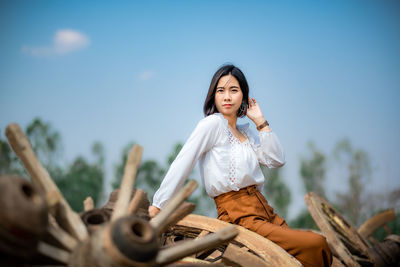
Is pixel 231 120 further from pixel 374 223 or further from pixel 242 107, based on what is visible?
pixel 374 223

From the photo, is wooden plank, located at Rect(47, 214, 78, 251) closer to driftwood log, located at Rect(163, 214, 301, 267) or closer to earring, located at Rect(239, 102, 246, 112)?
driftwood log, located at Rect(163, 214, 301, 267)

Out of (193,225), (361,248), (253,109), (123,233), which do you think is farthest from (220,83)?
(361,248)

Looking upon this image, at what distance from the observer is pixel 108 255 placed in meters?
1.16

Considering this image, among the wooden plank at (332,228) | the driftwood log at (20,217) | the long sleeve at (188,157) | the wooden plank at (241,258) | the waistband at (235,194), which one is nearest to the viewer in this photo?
the driftwood log at (20,217)

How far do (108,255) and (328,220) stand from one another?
3581 mm

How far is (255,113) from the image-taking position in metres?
3.36

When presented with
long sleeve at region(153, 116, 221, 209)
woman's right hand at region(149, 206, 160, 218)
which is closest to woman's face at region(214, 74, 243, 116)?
long sleeve at region(153, 116, 221, 209)

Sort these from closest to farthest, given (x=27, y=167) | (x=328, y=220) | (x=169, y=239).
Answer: (x=27, y=167)
(x=169, y=239)
(x=328, y=220)

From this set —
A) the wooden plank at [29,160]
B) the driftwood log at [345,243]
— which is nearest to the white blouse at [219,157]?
the wooden plank at [29,160]

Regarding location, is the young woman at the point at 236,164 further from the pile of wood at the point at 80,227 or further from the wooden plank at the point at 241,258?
the pile of wood at the point at 80,227

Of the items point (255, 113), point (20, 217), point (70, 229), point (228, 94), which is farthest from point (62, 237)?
point (255, 113)

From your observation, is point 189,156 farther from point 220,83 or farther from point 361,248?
point 361,248

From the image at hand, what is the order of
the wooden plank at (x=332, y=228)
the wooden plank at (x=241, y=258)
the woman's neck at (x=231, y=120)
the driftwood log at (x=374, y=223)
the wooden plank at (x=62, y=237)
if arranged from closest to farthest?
the wooden plank at (x=62, y=237) < the wooden plank at (x=241, y=258) < the woman's neck at (x=231, y=120) < the wooden plank at (x=332, y=228) < the driftwood log at (x=374, y=223)

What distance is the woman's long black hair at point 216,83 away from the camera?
Result: 10.9 feet
